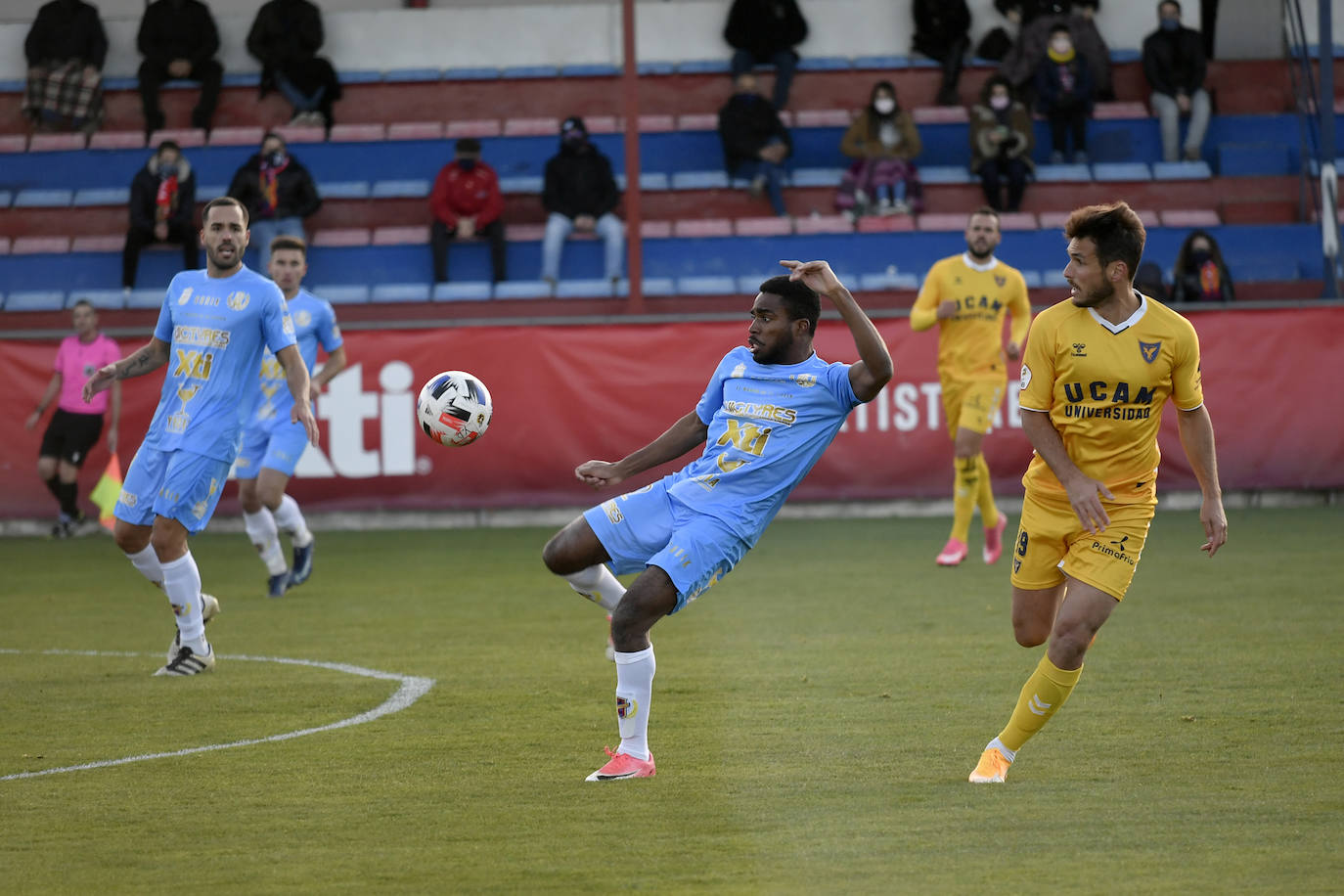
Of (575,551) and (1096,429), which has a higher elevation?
(1096,429)

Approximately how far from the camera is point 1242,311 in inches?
655

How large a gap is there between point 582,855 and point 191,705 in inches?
134

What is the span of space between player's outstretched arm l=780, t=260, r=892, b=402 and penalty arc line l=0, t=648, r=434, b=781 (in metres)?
2.69

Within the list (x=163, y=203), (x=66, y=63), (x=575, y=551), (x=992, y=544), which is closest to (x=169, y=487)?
(x=575, y=551)

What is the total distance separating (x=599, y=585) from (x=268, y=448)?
585 centimetres

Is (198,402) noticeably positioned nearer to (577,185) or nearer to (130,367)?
(130,367)

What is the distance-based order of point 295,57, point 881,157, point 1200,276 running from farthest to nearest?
1. point 295,57
2. point 881,157
3. point 1200,276

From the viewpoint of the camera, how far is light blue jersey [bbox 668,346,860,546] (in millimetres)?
6352

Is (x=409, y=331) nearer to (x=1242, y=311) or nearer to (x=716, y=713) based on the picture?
(x=1242, y=311)

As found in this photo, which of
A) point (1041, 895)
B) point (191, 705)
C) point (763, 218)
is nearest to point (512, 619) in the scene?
point (191, 705)

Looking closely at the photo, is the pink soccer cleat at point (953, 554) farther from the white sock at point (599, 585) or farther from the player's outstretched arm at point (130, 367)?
the white sock at point (599, 585)

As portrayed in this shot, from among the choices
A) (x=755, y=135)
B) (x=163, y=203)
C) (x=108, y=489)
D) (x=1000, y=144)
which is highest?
(x=755, y=135)

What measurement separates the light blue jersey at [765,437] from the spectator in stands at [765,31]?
16310 millimetres

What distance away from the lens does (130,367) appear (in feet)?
28.7
